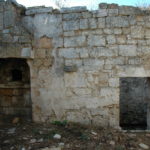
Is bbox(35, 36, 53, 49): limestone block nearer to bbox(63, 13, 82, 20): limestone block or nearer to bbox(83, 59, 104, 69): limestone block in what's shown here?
bbox(63, 13, 82, 20): limestone block

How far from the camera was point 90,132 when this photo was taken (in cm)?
421

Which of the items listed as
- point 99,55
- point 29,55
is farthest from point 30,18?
point 99,55

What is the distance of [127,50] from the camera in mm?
4426

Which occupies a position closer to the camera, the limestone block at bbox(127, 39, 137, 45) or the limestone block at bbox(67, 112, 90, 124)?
the limestone block at bbox(127, 39, 137, 45)

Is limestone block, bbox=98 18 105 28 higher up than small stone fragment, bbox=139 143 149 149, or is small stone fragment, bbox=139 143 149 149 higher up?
limestone block, bbox=98 18 105 28

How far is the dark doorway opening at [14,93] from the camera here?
5.27 m

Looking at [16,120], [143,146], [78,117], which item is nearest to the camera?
[143,146]

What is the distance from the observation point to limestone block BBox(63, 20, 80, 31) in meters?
4.52

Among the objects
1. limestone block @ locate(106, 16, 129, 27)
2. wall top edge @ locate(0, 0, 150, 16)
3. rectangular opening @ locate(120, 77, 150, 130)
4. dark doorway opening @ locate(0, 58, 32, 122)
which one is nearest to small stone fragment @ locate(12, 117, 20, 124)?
dark doorway opening @ locate(0, 58, 32, 122)

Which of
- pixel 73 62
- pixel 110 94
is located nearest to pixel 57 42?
pixel 73 62

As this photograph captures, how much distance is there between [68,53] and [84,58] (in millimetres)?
385

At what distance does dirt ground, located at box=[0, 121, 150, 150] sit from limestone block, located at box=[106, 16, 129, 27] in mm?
2325

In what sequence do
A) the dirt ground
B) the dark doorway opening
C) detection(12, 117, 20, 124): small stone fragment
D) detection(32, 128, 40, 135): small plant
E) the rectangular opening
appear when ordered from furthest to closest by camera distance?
the rectangular opening → the dark doorway opening → detection(12, 117, 20, 124): small stone fragment → detection(32, 128, 40, 135): small plant → the dirt ground

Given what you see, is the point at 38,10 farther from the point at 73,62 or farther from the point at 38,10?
the point at 73,62
